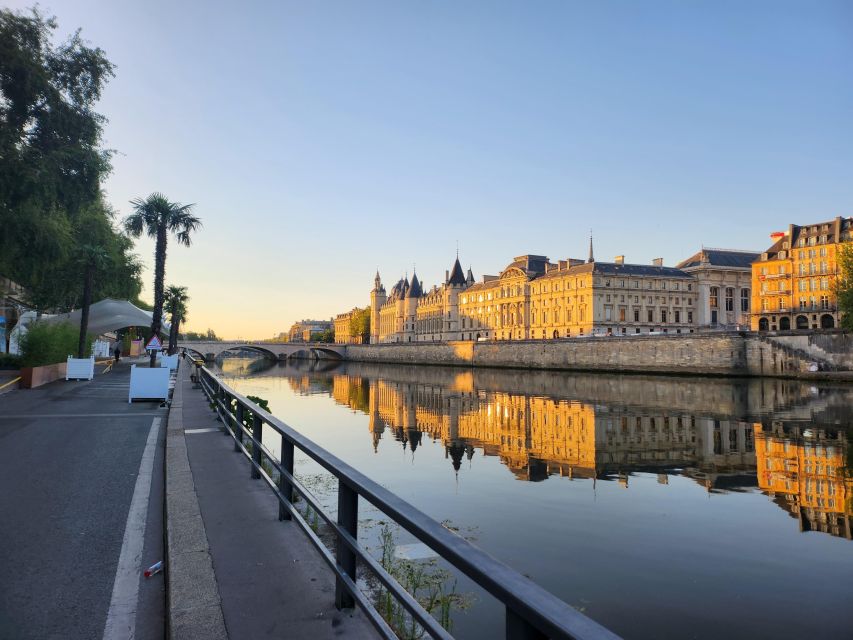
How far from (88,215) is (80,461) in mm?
42702

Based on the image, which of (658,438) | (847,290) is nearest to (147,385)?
(658,438)

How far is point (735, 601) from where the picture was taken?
7746 mm

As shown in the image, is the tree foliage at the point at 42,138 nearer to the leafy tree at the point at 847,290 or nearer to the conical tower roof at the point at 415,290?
the leafy tree at the point at 847,290

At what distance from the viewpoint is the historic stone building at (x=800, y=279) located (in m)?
70.4

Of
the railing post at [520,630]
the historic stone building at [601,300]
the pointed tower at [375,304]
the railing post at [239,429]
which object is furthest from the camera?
the pointed tower at [375,304]

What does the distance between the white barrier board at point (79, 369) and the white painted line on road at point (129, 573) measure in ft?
79.4

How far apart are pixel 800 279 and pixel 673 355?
30.9 m

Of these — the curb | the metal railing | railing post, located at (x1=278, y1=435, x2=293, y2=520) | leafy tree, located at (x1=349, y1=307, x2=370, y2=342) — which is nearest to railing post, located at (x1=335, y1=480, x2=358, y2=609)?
the metal railing

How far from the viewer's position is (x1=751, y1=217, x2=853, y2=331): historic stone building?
70.4m

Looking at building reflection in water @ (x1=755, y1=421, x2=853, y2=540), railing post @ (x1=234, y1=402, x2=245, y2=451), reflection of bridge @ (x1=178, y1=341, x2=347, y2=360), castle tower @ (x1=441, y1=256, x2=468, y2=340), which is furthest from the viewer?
castle tower @ (x1=441, y1=256, x2=468, y2=340)

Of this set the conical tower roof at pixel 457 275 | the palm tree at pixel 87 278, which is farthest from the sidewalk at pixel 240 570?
the conical tower roof at pixel 457 275

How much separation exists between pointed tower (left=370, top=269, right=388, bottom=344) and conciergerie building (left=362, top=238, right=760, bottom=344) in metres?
60.0

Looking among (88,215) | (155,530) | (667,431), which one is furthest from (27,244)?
(667,431)

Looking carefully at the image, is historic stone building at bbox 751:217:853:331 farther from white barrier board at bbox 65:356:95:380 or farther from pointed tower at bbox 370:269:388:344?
pointed tower at bbox 370:269:388:344
